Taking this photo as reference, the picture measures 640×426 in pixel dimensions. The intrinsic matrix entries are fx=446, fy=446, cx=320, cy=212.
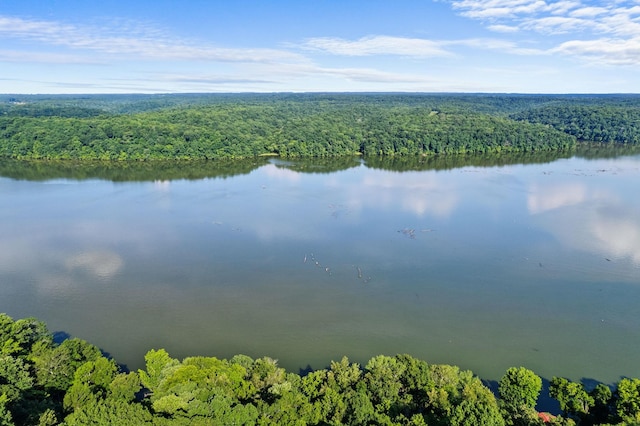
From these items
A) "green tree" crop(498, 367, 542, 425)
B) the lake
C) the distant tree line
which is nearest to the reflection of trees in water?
the lake

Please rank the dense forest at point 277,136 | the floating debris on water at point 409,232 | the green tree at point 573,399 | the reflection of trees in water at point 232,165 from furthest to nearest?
1. the dense forest at point 277,136
2. the reflection of trees in water at point 232,165
3. the floating debris on water at point 409,232
4. the green tree at point 573,399

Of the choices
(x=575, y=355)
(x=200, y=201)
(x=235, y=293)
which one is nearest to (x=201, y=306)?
(x=235, y=293)

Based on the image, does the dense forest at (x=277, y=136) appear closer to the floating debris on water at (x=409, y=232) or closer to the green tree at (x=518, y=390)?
the floating debris on water at (x=409, y=232)

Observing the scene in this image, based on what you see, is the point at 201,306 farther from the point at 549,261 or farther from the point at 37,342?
the point at 549,261

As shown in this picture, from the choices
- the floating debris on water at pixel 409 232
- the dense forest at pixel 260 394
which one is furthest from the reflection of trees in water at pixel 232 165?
the dense forest at pixel 260 394

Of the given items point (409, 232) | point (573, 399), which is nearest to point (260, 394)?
point (573, 399)

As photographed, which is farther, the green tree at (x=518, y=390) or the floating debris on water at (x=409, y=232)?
the floating debris on water at (x=409, y=232)
